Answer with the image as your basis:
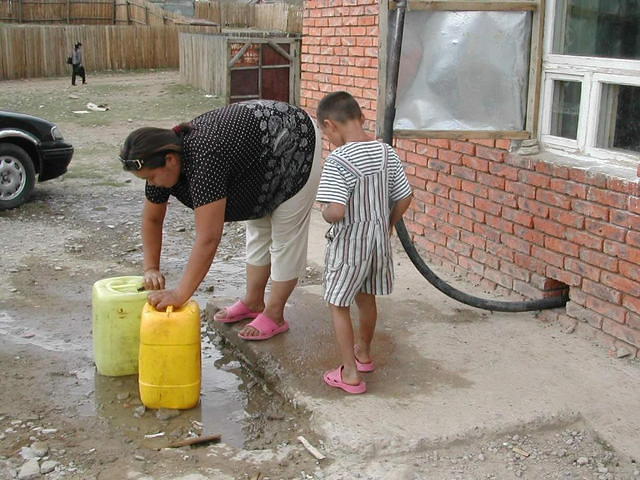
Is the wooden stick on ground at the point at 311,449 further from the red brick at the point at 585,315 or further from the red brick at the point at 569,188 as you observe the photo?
the red brick at the point at 569,188

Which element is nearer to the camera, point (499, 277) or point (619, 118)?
point (619, 118)

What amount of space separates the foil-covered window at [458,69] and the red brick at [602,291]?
1043 mm

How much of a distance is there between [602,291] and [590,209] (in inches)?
17.9

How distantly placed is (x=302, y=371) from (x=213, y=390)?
0.51 metres

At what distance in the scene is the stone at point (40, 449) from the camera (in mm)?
3503

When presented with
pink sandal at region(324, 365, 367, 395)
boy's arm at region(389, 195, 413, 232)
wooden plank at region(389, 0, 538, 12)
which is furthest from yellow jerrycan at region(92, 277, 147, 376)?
wooden plank at region(389, 0, 538, 12)

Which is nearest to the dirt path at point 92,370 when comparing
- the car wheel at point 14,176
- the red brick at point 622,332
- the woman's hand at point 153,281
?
the car wheel at point 14,176

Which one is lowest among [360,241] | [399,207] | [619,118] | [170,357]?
[170,357]

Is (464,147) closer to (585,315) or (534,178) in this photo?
(534,178)

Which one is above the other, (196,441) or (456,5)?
(456,5)

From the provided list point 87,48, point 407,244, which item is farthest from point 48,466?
point 87,48

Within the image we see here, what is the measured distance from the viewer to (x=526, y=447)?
3.48 metres

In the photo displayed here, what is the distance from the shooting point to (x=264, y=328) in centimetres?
452

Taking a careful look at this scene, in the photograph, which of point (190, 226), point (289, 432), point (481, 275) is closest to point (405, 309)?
point (481, 275)
